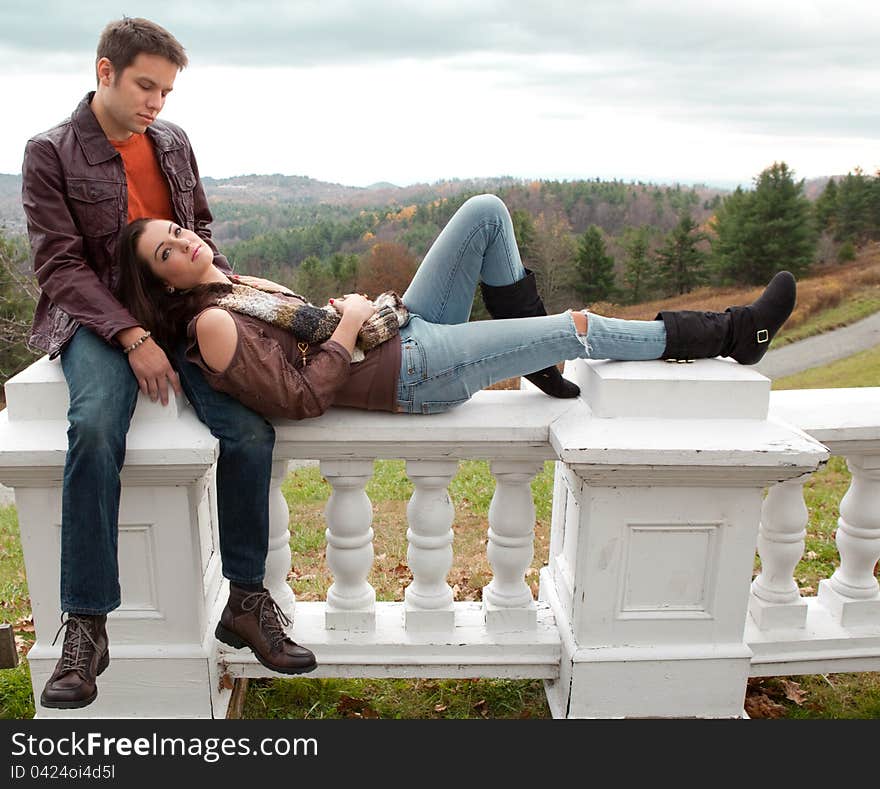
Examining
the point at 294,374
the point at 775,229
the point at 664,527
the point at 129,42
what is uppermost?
the point at 129,42

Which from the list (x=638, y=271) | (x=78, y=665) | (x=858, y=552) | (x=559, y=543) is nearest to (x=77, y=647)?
(x=78, y=665)

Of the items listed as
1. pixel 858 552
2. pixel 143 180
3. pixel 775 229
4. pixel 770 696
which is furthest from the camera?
pixel 775 229

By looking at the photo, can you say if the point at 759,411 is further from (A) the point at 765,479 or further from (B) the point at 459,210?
(B) the point at 459,210

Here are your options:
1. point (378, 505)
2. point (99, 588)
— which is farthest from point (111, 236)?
point (378, 505)

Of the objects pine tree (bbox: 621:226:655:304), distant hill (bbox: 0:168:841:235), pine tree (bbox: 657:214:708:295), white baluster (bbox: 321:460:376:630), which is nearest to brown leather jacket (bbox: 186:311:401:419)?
white baluster (bbox: 321:460:376:630)

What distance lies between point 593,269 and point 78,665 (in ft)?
129

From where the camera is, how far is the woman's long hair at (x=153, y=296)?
2.24m

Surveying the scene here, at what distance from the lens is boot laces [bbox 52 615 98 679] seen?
2082 millimetres

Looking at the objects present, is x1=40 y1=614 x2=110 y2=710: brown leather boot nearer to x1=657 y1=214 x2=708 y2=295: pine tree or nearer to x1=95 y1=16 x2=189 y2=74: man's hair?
x1=95 y1=16 x2=189 y2=74: man's hair

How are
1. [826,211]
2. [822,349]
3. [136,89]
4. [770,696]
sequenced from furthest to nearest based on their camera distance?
[826,211] < [822,349] < [770,696] < [136,89]

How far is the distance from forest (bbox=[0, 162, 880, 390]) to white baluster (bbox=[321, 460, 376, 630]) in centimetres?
1892

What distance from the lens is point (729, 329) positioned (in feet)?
8.16

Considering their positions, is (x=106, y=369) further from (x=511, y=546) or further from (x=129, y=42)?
(x=511, y=546)

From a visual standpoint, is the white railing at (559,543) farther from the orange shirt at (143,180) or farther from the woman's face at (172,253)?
the orange shirt at (143,180)
